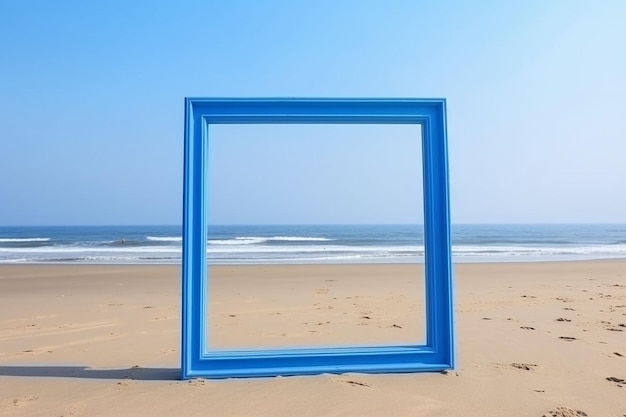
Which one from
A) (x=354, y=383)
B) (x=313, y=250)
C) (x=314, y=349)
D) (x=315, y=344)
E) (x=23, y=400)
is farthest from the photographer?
(x=313, y=250)

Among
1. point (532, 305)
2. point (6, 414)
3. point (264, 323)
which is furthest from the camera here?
point (532, 305)

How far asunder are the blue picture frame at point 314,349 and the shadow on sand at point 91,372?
327mm

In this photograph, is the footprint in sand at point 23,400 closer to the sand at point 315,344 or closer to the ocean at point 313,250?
the sand at point 315,344

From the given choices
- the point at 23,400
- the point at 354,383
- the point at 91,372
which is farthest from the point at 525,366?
the point at 23,400

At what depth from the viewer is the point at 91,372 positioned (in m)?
3.95

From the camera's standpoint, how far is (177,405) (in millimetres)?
3152

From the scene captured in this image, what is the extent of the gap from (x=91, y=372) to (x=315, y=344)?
2.09m

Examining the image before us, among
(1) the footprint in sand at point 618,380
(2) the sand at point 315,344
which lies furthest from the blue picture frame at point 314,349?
(1) the footprint in sand at point 618,380

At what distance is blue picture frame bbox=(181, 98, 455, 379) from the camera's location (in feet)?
12.2

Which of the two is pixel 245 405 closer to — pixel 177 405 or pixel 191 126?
pixel 177 405

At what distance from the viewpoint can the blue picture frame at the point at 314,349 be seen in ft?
12.2

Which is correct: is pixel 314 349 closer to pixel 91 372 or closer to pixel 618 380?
pixel 91 372

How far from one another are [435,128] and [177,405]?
9.63 feet

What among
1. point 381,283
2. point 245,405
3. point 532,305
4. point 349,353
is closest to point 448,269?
point 349,353
